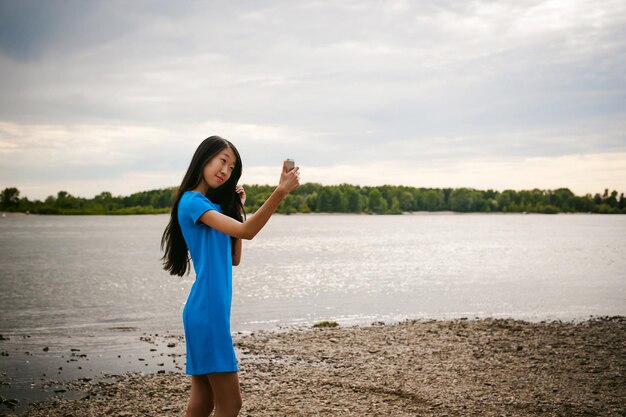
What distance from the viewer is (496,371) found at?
11.7m

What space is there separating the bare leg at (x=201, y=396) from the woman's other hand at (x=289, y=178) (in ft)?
5.78

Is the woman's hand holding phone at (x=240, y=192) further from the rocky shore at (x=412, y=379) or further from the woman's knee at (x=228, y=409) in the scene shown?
the rocky shore at (x=412, y=379)

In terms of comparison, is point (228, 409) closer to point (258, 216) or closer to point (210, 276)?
point (210, 276)

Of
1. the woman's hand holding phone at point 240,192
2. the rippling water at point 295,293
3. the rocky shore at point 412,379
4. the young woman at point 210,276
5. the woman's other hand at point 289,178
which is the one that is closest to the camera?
the woman's other hand at point 289,178

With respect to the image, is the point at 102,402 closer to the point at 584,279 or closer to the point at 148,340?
the point at 148,340

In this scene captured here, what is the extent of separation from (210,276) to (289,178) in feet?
3.35

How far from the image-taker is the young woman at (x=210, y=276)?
423cm

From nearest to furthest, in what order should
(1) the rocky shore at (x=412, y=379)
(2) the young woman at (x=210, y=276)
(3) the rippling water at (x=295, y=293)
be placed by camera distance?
(2) the young woman at (x=210, y=276), (1) the rocky shore at (x=412, y=379), (3) the rippling water at (x=295, y=293)

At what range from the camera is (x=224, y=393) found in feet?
14.1

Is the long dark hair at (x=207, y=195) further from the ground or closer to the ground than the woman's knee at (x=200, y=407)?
further from the ground

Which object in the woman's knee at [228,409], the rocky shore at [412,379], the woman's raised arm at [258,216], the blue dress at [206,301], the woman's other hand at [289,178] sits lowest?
the rocky shore at [412,379]

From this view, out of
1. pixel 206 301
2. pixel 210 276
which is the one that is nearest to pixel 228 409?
pixel 206 301

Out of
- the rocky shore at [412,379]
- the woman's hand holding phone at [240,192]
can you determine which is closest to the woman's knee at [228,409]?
the woman's hand holding phone at [240,192]

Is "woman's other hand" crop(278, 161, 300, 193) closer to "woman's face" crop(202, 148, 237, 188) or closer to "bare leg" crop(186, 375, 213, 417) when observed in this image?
"woman's face" crop(202, 148, 237, 188)
